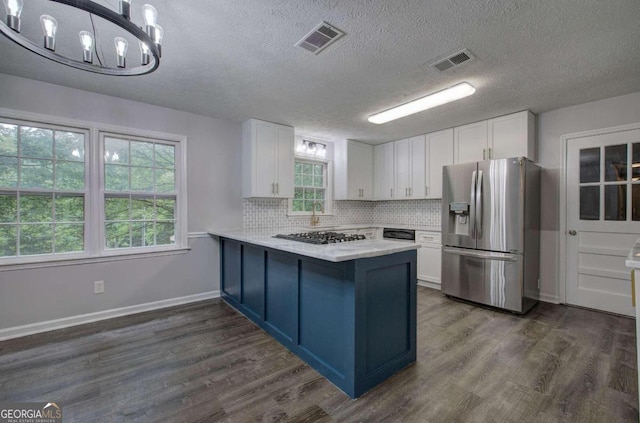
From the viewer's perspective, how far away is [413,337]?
88.5 inches

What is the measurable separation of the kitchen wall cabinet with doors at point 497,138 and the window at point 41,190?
4667 mm

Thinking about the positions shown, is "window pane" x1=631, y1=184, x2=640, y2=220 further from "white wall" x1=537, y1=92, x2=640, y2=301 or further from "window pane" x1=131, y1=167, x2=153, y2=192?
"window pane" x1=131, y1=167, x2=153, y2=192

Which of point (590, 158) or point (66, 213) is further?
point (590, 158)

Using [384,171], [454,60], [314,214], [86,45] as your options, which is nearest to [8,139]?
[86,45]

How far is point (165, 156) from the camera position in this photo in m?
3.54

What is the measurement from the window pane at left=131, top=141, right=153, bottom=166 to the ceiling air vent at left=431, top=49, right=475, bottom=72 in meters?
3.24

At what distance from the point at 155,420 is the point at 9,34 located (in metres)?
2.12

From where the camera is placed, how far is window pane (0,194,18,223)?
2.68m

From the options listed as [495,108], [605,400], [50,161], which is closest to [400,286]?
[605,400]

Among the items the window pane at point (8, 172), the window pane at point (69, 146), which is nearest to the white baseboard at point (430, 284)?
the window pane at point (69, 146)

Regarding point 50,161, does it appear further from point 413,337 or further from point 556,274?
point 556,274

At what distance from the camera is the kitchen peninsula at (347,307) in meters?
1.85

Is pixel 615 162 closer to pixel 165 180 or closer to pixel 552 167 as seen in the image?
pixel 552 167

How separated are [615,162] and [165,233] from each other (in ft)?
17.5
